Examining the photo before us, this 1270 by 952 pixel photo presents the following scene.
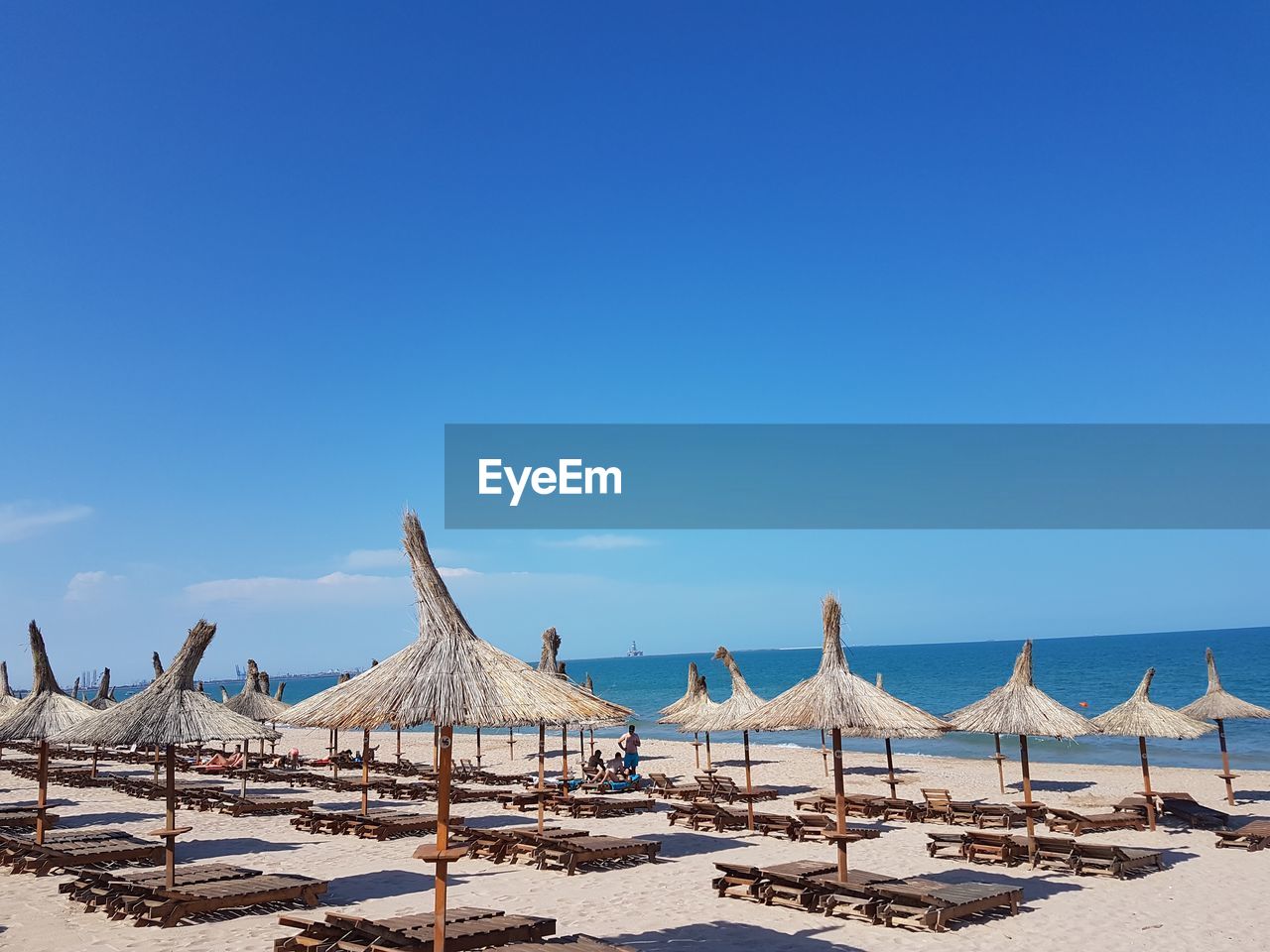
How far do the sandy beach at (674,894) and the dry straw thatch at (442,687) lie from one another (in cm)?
340

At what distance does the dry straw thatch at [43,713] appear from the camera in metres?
16.1

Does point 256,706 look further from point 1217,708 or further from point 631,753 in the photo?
point 1217,708

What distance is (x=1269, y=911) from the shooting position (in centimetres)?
1163

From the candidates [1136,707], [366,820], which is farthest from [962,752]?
[366,820]

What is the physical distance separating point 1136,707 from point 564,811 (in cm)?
1192

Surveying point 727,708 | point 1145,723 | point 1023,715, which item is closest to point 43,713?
point 727,708

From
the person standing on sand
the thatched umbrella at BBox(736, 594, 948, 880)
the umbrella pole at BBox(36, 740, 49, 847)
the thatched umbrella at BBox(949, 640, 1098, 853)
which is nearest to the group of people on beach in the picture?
the person standing on sand

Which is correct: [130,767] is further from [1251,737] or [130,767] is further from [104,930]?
[1251,737]

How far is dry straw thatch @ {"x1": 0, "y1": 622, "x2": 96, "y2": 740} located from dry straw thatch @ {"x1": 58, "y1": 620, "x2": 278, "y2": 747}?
4.36 m

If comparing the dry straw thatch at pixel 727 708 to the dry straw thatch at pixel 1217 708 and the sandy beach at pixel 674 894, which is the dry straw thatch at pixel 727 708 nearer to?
the sandy beach at pixel 674 894

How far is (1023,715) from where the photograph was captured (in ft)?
47.0

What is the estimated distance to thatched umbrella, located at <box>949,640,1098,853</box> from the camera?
14.1 metres

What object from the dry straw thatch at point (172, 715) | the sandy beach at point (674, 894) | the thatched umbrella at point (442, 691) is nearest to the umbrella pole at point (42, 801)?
the sandy beach at point (674, 894)

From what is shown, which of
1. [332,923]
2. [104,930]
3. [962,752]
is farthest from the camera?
[962,752]
